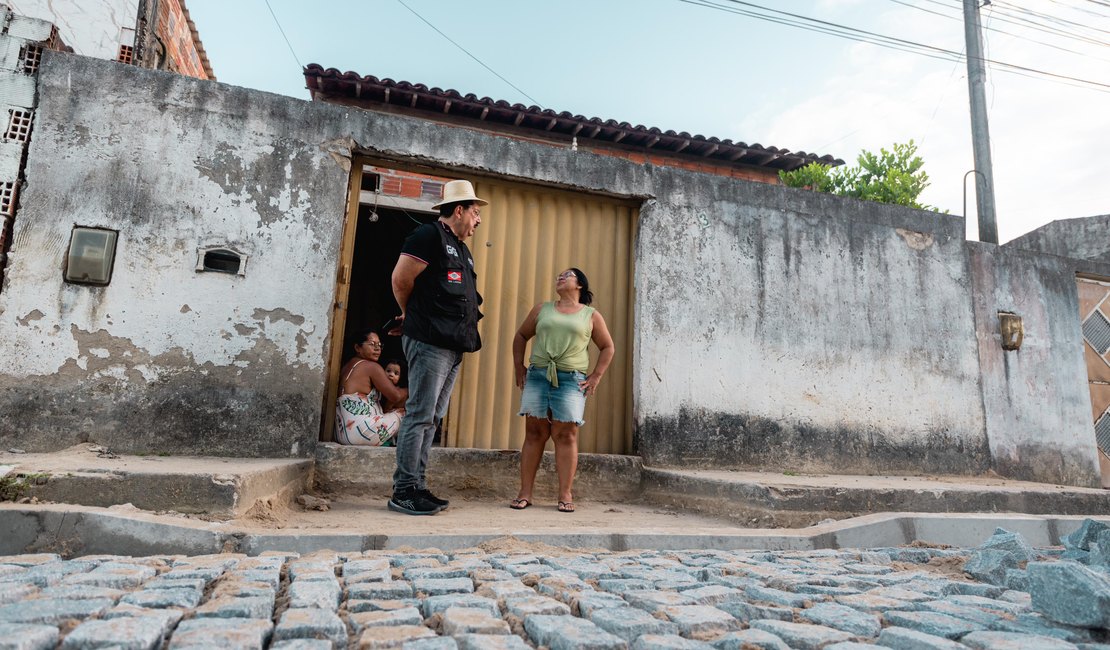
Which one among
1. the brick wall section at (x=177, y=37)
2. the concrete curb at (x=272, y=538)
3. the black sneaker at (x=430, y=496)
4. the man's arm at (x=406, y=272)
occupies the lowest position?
the concrete curb at (x=272, y=538)

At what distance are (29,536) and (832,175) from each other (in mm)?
10381

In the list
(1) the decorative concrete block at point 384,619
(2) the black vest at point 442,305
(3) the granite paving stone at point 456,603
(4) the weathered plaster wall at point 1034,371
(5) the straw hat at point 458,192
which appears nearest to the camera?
(1) the decorative concrete block at point 384,619

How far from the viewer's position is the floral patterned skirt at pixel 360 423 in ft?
Answer: 15.0

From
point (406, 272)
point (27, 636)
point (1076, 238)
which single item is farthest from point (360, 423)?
point (1076, 238)

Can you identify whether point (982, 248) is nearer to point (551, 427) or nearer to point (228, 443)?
point (551, 427)

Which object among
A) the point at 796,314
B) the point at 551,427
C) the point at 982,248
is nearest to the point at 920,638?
the point at 551,427

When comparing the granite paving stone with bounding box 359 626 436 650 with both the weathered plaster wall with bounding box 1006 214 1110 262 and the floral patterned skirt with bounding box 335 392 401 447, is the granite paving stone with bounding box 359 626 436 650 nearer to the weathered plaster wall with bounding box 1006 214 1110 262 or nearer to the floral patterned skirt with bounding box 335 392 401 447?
the floral patterned skirt with bounding box 335 392 401 447

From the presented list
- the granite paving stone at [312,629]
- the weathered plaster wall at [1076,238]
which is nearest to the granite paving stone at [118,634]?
the granite paving stone at [312,629]

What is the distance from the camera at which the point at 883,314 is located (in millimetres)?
6062

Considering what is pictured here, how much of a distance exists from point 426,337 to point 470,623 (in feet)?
7.57

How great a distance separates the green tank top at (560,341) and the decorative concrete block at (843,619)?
243 centimetres

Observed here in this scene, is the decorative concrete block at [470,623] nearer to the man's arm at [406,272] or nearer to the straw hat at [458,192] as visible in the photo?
the man's arm at [406,272]

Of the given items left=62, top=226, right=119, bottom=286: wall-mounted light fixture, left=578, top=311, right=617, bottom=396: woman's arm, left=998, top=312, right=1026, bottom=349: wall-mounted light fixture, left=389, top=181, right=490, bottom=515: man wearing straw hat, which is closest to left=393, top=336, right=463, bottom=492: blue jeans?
left=389, top=181, right=490, bottom=515: man wearing straw hat

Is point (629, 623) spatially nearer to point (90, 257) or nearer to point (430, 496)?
point (430, 496)
